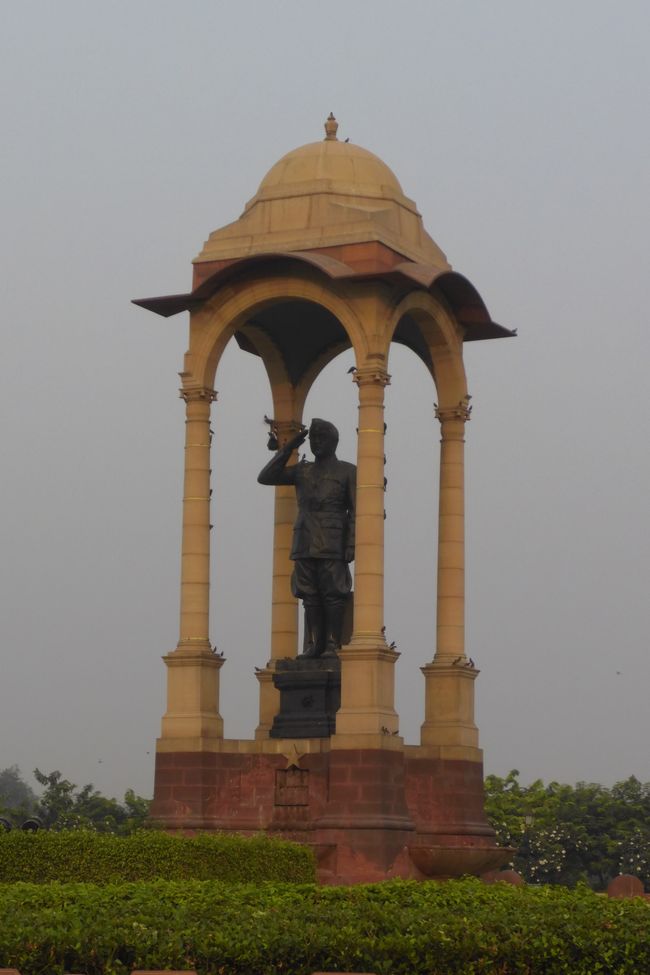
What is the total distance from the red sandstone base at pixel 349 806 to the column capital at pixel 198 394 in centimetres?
Answer: 496

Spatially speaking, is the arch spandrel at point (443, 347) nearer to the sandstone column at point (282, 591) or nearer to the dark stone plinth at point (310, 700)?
the sandstone column at point (282, 591)

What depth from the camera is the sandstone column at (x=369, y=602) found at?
24953 mm

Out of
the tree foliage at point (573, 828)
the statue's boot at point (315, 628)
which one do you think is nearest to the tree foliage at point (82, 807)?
the tree foliage at point (573, 828)

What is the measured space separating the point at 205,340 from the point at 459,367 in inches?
149

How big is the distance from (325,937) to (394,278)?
495 inches

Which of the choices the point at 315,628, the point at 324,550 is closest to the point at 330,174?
the point at 324,550

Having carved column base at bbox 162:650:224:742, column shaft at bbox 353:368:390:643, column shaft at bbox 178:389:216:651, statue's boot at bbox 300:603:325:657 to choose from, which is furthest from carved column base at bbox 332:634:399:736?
column shaft at bbox 178:389:216:651

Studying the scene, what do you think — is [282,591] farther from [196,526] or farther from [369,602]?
[369,602]

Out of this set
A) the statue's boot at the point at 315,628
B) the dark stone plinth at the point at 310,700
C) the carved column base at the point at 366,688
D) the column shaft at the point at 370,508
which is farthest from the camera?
the statue's boot at the point at 315,628

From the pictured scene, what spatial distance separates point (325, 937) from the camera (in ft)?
48.3

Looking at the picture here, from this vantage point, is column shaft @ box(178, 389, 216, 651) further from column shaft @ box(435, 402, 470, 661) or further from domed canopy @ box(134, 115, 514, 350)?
column shaft @ box(435, 402, 470, 661)

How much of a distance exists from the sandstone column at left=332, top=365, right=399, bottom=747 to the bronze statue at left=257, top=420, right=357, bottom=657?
4.25ft

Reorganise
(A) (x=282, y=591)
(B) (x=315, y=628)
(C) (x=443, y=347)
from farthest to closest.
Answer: (A) (x=282, y=591)
(C) (x=443, y=347)
(B) (x=315, y=628)

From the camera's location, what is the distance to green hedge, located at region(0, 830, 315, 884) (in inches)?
839
